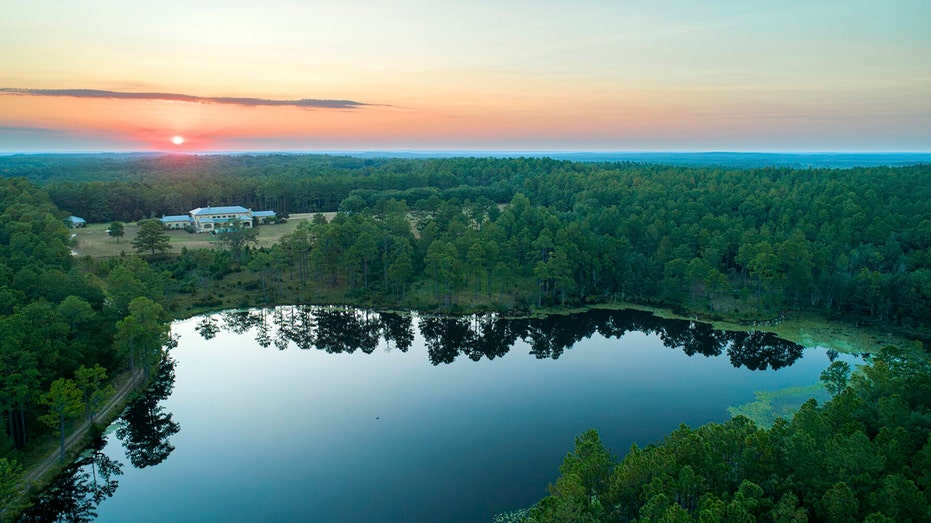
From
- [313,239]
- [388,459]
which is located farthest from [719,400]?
[313,239]

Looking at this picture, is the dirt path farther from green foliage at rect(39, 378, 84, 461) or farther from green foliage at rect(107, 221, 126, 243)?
green foliage at rect(107, 221, 126, 243)

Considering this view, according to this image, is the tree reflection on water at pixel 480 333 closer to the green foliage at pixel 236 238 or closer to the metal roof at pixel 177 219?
the green foliage at pixel 236 238

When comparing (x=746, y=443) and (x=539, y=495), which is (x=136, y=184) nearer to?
(x=539, y=495)

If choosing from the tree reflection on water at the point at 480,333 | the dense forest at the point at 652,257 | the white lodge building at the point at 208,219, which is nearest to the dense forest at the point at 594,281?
the dense forest at the point at 652,257

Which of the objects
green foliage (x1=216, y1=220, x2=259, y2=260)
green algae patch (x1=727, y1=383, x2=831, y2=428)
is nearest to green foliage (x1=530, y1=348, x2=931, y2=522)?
green algae patch (x1=727, y1=383, x2=831, y2=428)

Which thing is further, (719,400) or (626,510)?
(719,400)

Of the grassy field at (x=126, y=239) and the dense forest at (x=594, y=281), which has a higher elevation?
the dense forest at (x=594, y=281)
